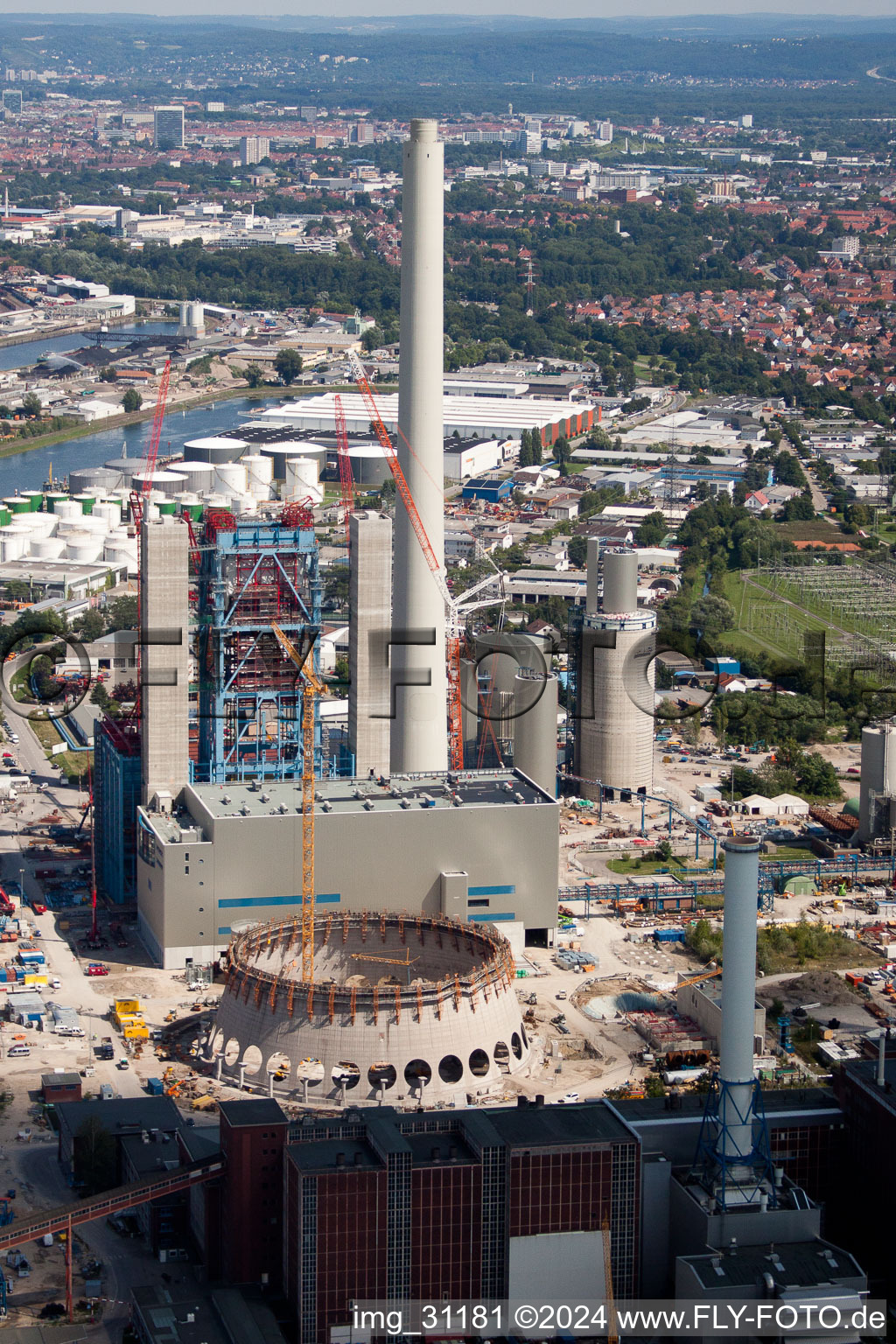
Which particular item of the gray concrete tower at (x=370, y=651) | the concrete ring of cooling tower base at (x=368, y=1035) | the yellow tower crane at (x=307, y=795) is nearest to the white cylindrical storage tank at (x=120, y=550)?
the gray concrete tower at (x=370, y=651)

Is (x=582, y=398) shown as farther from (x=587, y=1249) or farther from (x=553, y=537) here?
(x=587, y=1249)

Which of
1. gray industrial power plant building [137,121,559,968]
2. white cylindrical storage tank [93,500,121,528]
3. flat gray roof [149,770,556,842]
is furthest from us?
white cylindrical storage tank [93,500,121,528]

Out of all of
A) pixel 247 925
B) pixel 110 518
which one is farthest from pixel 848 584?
pixel 247 925

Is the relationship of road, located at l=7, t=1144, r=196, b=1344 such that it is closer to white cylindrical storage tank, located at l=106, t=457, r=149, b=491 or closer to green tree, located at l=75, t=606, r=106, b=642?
green tree, located at l=75, t=606, r=106, b=642

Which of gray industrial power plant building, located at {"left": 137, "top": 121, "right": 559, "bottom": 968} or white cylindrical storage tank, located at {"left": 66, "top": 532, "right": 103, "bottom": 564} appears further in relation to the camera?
white cylindrical storage tank, located at {"left": 66, "top": 532, "right": 103, "bottom": 564}

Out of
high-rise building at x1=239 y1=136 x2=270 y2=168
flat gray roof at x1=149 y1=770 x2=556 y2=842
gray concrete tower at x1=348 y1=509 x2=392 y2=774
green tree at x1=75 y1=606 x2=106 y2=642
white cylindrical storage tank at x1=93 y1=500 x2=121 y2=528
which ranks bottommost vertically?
green tree at x1=75 y1=606 x2=106 y2=642

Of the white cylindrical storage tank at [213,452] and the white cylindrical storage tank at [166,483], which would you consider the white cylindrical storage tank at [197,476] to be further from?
the white cylindrical storage tank at [213,452]

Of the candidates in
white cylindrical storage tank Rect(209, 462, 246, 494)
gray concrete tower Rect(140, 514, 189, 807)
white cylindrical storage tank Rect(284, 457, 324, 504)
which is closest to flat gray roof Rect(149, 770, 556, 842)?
gray concrete tower Rect(140, 514, 189, 807)
